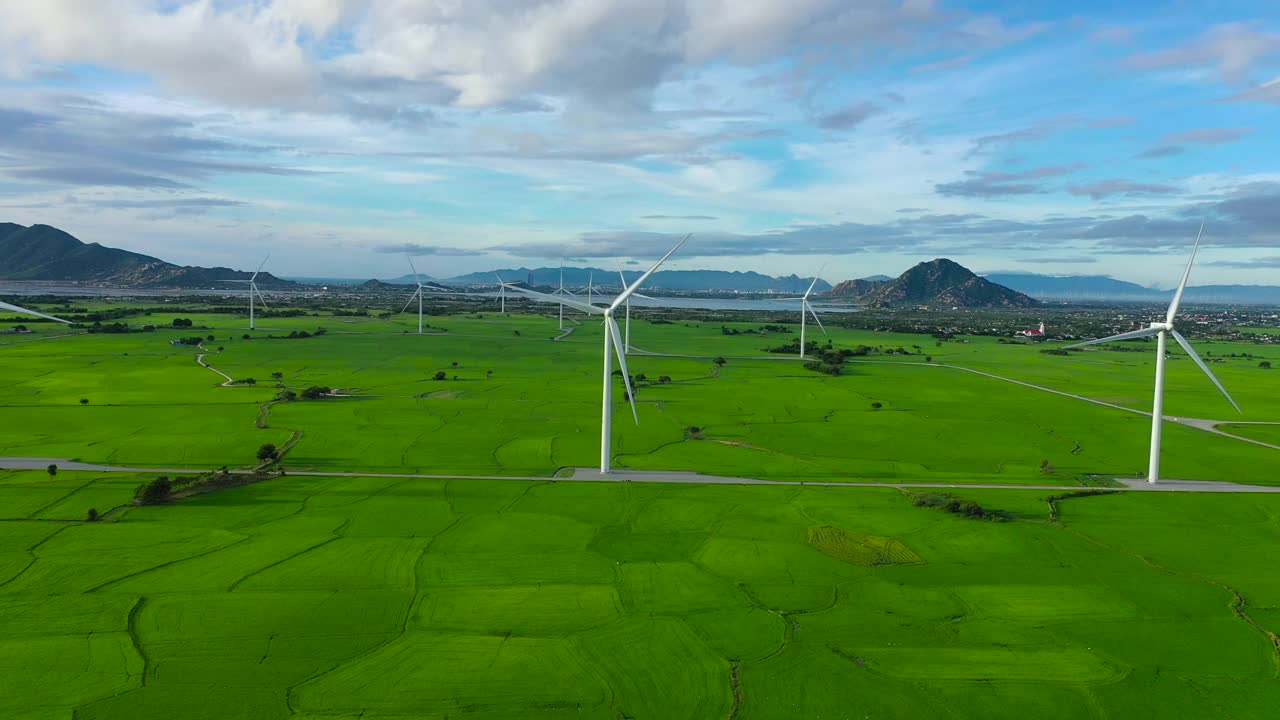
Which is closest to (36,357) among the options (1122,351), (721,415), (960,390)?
(721,415)

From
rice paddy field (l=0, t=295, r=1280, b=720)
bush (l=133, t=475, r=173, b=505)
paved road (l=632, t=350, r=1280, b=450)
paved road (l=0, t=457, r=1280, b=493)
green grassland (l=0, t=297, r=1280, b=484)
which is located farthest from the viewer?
paved road (l=632, t=350, r=1280, b=450)

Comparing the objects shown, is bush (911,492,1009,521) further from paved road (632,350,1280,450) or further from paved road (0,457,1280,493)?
paved road (632,350,1280,450)

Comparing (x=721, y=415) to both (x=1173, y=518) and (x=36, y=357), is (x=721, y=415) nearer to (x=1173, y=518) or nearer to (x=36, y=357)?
(x=1173, y=518)

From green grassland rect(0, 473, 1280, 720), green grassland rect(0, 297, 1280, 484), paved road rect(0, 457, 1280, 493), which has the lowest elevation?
green grassland rect(0, 473, 1280, 720)

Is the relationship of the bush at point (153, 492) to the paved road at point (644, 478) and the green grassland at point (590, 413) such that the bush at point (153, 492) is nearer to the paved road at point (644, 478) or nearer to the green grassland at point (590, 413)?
the paved road at point (644, 478)

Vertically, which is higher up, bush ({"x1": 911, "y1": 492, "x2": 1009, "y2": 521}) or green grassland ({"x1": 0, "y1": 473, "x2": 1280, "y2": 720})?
bush ({"x1": 911, "y1": 492, "x2": 1009, "y2": 521})

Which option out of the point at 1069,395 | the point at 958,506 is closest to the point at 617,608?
the point at 958,506

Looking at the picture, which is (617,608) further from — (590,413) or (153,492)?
(590,413)

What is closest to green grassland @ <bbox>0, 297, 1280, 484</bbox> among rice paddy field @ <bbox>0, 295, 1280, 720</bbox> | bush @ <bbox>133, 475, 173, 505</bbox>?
rice paddy field @ <bbox>0, 295, 1280, 720</bbox>
